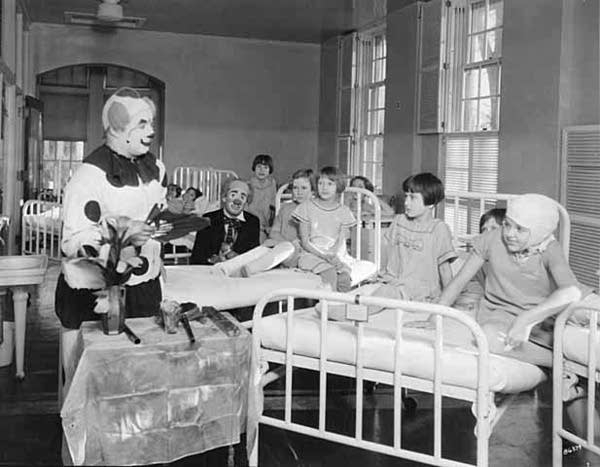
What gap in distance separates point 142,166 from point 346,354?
972mm

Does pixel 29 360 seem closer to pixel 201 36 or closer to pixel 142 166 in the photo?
pixel 142 166

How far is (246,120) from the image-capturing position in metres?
11.7

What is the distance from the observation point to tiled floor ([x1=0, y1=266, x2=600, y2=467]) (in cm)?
309

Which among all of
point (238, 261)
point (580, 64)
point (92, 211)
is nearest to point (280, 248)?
point (238, 261)

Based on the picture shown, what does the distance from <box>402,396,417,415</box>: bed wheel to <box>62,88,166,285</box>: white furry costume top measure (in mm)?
1673

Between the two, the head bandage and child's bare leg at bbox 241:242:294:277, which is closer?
the head bandage

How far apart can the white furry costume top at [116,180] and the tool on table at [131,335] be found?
0.90ft

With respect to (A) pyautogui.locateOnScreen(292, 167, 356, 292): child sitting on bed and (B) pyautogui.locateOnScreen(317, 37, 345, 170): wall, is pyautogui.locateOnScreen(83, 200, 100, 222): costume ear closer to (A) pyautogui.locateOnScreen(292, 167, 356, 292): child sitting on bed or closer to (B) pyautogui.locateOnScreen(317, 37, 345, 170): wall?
(A) pyautogui.locateOnScreen(292, 167, 356, 292): child sitting on bed

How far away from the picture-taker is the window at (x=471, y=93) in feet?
22.6

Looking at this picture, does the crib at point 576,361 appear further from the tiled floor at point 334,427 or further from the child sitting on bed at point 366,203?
the child sitting on bed at point 366,203

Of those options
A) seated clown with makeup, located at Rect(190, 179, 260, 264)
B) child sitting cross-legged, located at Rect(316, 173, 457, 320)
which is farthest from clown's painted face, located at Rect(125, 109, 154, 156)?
seated clown with makeup, located at Rect(190, 179, 260, 264)

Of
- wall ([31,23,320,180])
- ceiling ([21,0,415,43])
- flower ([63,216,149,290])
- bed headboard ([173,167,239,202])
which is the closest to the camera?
flower ([63,216,149,290])

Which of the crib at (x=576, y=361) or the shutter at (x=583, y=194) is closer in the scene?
the crib at (x=576, y=361)

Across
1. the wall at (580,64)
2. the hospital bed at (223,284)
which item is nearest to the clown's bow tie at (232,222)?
the hospital bed at (223,284)
